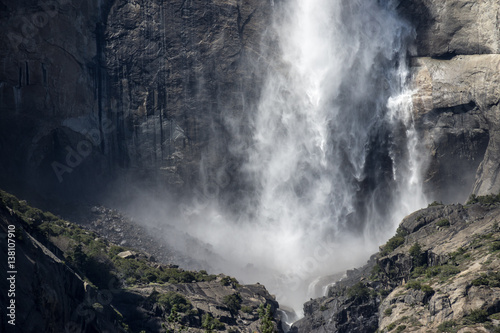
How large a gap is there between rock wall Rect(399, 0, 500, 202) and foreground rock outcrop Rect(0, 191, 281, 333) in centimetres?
3451

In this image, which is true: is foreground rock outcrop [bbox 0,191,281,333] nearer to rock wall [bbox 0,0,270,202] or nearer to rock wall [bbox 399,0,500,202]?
rock wall [bbox 0,0,270,202]

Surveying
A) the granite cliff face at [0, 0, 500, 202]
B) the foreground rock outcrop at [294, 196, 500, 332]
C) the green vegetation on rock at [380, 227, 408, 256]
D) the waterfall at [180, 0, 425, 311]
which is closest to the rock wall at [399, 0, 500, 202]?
the granite cliff face at [0, 0, 500, 202]

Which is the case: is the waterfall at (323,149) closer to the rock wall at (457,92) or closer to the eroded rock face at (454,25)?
the rock wall at (457,92)

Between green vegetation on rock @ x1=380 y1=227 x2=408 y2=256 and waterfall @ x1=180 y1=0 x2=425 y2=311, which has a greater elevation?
waterfall @ x1=180 y1=0 x2=425 y2=311

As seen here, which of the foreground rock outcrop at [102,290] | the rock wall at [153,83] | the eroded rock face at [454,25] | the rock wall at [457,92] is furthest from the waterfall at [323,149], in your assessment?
the foreground rock outcrop at [102,290]

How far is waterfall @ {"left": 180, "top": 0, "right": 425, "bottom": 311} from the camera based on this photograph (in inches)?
4134

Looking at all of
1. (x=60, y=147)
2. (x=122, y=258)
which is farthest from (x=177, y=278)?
(x=60, y=147)

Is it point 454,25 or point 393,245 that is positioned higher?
point 454,25

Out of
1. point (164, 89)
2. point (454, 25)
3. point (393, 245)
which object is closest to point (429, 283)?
point (393, 245)

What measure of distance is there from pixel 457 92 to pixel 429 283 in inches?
1542

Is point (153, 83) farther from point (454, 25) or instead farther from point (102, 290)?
point (454, 25)

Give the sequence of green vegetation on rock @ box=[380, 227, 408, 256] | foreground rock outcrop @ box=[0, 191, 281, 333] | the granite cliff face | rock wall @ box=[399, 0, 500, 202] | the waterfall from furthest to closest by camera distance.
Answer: the waterfall < the granite cliff face < rock wall @ box=[399, 0, 500, 202] < green vegetation on rock @ box=[380, 227, 408, 256] < foreground rock outcrop @ box=[0, 191, 281, 333]

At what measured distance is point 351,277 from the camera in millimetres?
87250

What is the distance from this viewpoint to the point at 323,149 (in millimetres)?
111562
